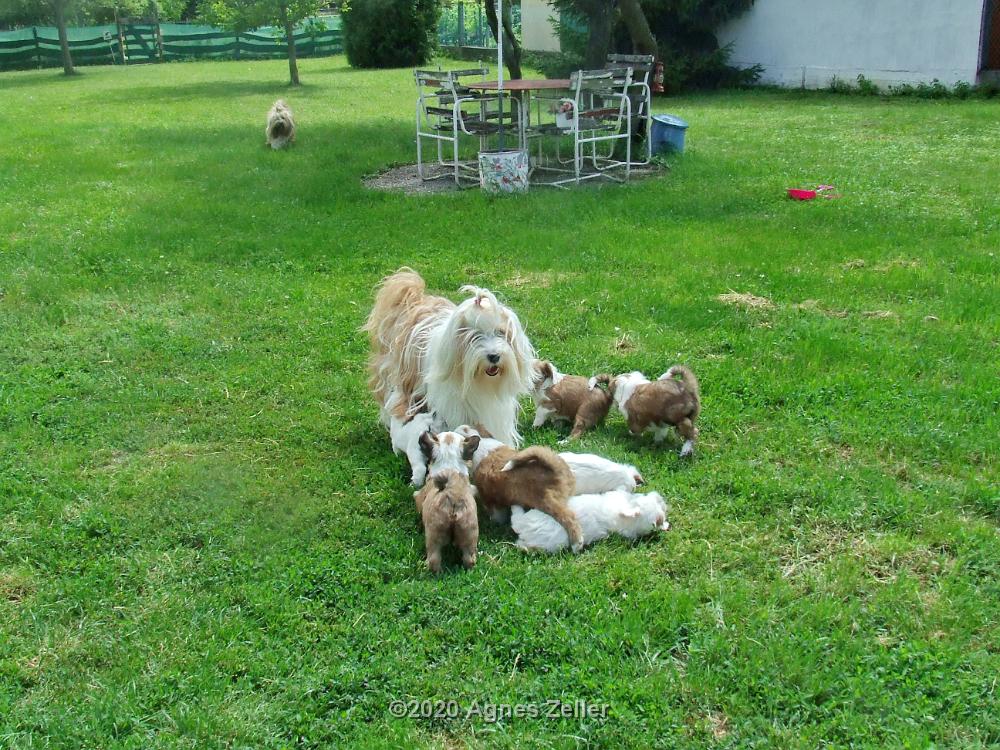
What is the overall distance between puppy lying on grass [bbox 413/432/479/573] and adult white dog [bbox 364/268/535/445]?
17.6 inches

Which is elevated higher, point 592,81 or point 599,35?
point 599,35

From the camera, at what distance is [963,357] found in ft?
17.6

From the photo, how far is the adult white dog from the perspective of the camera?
411cm

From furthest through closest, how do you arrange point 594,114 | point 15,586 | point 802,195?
point 594,114
point 802,195
point 15,586

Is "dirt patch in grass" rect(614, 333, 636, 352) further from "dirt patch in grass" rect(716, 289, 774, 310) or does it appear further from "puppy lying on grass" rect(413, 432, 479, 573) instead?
"puppy lying on grass" rect(413, 432, 479, 573)

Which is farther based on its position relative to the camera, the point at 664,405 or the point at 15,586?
the point at 664,405

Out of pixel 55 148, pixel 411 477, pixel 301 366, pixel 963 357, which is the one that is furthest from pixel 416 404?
pixel 55 148

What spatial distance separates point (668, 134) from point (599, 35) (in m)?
1.66

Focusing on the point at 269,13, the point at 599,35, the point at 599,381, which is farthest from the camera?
the point at 269,13

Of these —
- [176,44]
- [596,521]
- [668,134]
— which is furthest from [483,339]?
[176,44]

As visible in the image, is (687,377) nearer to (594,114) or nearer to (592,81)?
(594,114)

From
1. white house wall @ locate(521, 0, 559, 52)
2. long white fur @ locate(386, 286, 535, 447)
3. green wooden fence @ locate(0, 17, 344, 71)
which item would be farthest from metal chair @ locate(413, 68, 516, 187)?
green wooden fence @ locate(0, 17, 344, 71)

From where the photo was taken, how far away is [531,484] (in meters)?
3.74

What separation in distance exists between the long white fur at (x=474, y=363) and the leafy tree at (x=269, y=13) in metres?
20.0
